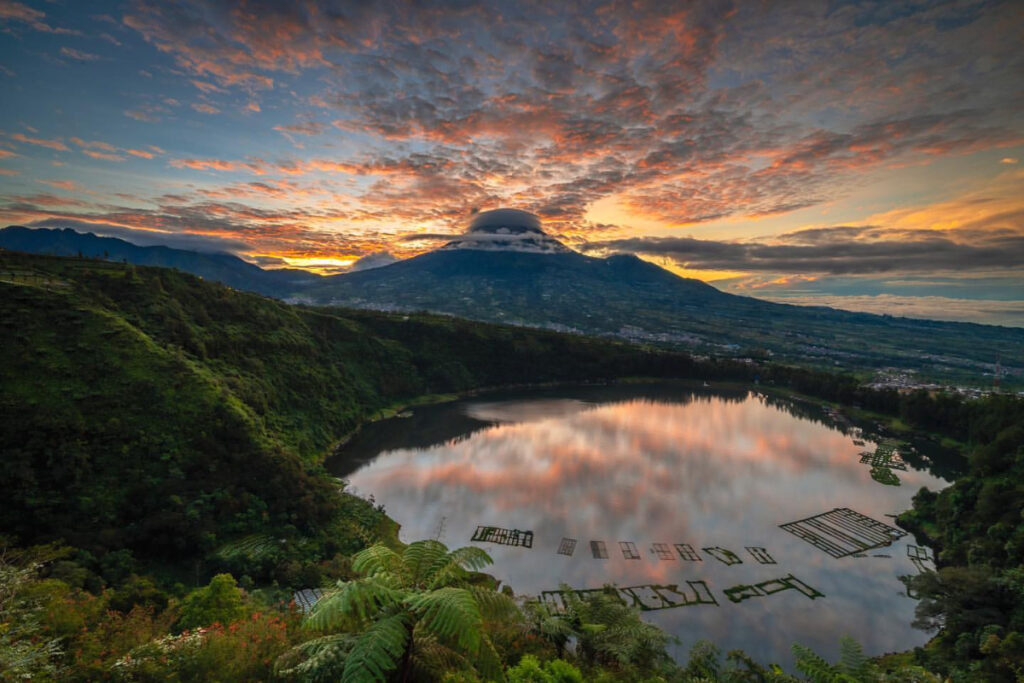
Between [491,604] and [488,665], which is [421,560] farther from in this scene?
[488,665]

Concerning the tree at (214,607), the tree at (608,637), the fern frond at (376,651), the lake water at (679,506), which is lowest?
the lake water at (679,506)

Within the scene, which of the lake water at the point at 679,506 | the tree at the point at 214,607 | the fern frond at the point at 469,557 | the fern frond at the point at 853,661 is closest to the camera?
the fern frond at the point at 469,557

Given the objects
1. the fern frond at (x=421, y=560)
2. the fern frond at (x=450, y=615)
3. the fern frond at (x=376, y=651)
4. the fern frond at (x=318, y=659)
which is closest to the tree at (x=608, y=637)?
the fern frond at (x=421, y=560)

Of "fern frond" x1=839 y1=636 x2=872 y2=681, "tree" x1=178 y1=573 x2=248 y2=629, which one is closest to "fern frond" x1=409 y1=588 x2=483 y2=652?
"tree" x1=178 y1=573 x2=248 y2=629

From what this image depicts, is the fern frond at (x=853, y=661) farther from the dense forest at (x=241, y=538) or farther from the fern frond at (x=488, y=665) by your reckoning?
the fern frond at (x=488, y=665)

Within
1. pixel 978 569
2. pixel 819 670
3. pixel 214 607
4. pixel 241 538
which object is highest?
pixel 819 670

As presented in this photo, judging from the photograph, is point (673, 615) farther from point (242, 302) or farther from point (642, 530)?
point (242, 302)

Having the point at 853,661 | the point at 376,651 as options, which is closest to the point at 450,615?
the point at 376,651

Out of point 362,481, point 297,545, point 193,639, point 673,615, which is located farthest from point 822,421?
point 193,639
